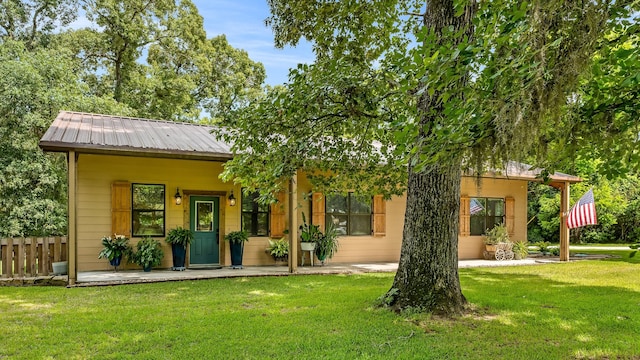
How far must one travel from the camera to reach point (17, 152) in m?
12.2

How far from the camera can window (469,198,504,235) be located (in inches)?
490

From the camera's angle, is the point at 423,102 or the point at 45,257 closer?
the point at 423,102

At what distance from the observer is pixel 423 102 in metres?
5.60

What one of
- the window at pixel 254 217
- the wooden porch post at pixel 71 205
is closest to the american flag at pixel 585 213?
the window at pixel 254 217

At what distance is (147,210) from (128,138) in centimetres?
175

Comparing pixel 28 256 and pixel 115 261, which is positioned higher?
pixel 28 256

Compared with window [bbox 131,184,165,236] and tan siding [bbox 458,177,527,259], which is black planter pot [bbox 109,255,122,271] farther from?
tan siding [bbox 458,177,527,259]

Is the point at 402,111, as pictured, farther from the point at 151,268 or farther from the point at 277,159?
the point at 151,268

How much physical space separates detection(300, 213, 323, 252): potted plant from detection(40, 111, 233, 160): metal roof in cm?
270

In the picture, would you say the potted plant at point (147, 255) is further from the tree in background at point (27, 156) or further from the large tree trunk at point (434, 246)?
the large tree trunk at point (434, 246)

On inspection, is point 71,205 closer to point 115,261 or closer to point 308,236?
point 115,261

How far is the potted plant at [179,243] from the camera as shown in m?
9.05

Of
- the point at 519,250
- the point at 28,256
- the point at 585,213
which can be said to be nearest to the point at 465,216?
the point at 519,250

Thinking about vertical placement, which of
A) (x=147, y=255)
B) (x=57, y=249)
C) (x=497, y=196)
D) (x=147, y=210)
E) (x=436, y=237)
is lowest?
A: (x=147, y=255)
